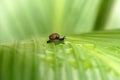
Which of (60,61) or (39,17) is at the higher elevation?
(39,17)

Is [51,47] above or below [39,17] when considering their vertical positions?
below

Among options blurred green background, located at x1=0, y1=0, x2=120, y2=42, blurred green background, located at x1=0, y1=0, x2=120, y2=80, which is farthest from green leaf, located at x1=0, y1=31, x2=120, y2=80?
blurred green background, located at x1=0, y1=0, x2=120, y2=42

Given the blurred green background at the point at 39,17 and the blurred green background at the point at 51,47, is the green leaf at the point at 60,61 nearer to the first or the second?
the blurred green background at the point at 51,47

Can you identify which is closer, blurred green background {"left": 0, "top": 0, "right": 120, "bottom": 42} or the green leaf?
the green leaf

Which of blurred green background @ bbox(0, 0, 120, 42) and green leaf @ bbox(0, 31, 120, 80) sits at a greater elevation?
blurred green background @ bbox(0, 0, 120, 42)

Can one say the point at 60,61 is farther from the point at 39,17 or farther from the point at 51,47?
the point at 39,17

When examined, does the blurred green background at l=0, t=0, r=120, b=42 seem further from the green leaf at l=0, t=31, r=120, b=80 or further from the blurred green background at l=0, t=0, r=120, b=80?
the green leaf at l=0, t=31, r=120, b=80

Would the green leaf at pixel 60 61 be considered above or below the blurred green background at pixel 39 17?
below

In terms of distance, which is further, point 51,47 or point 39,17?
point 39,17

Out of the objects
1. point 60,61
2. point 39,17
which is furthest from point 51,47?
point 39,17

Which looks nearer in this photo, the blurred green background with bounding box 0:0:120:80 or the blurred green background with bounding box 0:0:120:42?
the blurred green background with bounding box 0:0:120:80

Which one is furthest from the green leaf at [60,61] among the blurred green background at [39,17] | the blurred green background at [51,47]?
the blurred green background at [39,17]

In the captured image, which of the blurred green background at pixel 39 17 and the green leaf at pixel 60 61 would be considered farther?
the blurred green background at pixel 39 17
